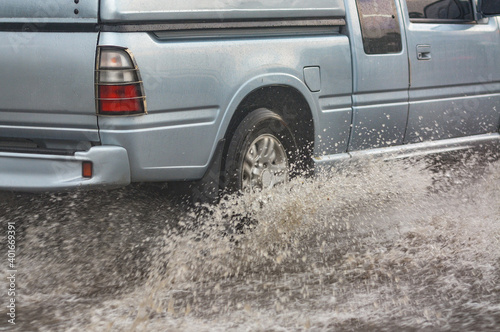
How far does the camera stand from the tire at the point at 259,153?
15.5 feet

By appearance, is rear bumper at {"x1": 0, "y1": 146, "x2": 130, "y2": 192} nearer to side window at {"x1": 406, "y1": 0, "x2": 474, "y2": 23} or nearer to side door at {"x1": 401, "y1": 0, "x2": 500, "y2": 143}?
side door at {"x1": 401, "y1": 0, "x2": 500, "y2": 143}

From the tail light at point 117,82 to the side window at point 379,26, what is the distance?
202cm

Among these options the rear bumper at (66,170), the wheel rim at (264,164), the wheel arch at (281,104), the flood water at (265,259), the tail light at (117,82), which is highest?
the tail light at (117,82)

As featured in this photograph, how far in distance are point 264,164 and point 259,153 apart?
87 millimetres

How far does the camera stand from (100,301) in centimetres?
382

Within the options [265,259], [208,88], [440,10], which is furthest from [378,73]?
[265,259]

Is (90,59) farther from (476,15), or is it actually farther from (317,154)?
(476,15)

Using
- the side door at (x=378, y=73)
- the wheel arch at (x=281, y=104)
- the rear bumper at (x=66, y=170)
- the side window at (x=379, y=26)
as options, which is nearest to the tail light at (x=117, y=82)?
the rear bumper at (x=66, y=170)

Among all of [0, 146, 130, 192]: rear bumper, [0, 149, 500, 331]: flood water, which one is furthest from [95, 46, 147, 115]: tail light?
[0, 149, 500, 331]: flood water

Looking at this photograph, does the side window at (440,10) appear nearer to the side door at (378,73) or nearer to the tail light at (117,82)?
the side door at (378,73)

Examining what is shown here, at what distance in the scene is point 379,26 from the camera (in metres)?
5.67

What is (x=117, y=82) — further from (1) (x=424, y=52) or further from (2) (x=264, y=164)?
(1) (x=424, y=52)

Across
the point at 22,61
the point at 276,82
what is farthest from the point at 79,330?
the point at 276,82

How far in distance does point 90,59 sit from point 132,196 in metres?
1.06
